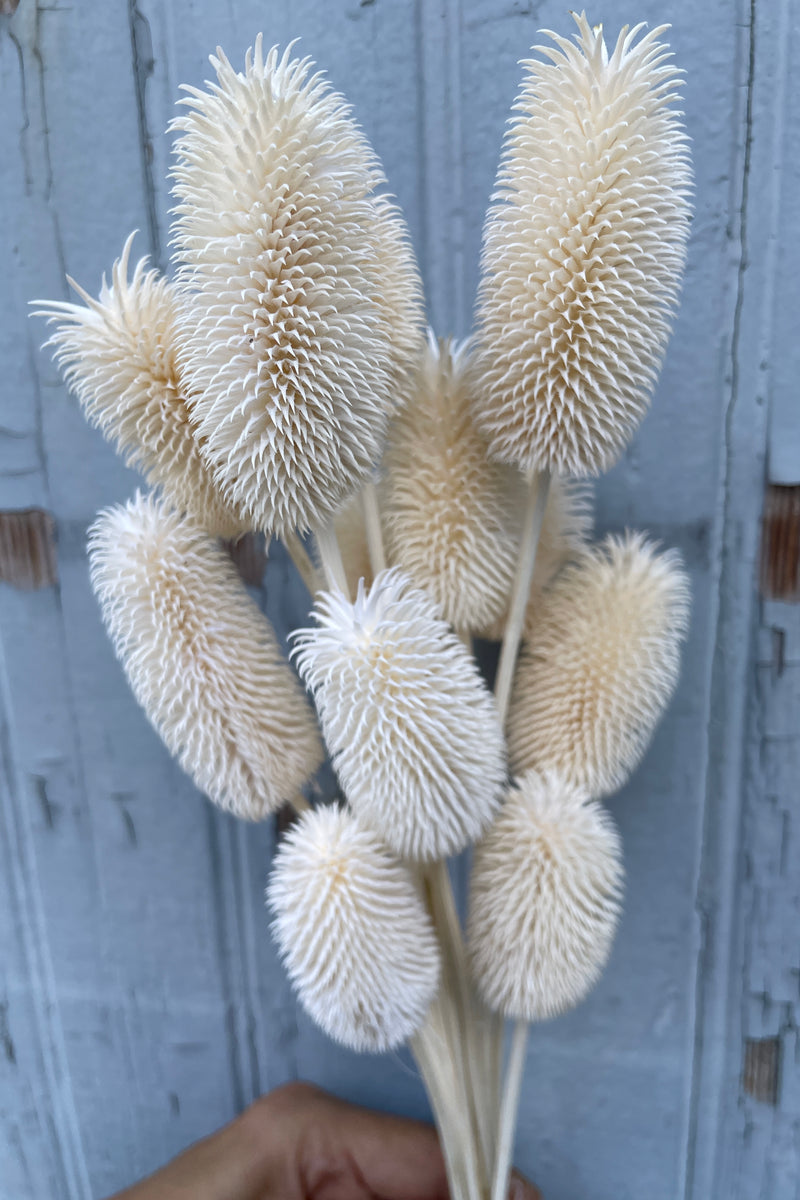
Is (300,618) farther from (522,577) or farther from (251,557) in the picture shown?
(522,577)

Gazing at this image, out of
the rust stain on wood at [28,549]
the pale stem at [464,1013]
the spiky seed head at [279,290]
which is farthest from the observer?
the rust stain on wood at [28,549]

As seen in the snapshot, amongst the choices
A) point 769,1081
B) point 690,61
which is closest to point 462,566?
point 690,61

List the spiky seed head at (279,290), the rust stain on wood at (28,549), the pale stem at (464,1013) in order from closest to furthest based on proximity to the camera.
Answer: the spiky seed head at (279,290) → the pale stem at (464,1013) → the rust stain on wood at (28,549)

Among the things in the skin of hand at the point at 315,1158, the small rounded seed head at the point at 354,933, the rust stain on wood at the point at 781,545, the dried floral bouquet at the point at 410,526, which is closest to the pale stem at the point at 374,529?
the dried floral bouquet at the point at 410,526

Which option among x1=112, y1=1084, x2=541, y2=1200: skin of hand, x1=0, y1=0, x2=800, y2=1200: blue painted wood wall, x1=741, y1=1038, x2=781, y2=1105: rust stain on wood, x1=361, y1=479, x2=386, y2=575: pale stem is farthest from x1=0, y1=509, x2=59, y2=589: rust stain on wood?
x1=741, y1=1038, x2=781, y2=1105: rust stain on wood

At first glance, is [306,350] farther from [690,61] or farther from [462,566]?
[690,61]

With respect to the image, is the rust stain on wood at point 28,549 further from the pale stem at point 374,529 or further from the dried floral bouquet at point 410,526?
the pale stem at point 374,529

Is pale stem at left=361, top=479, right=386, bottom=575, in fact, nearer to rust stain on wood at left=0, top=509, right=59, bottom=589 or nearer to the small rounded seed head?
the small rounded seed head
